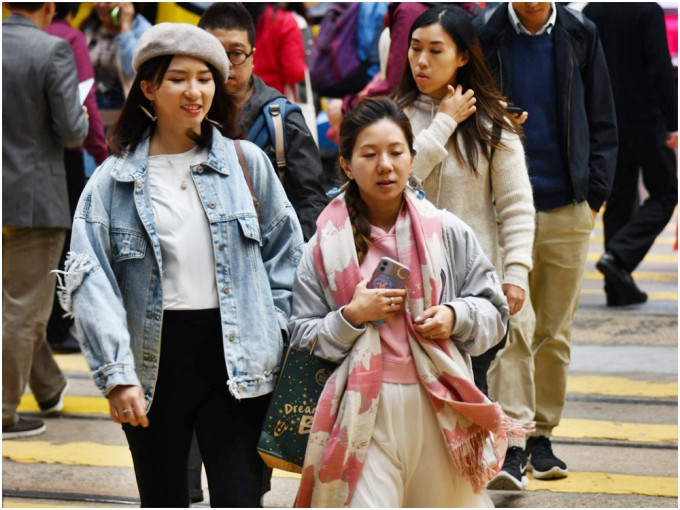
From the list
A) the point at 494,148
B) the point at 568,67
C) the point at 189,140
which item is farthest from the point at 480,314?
the point at 568,67

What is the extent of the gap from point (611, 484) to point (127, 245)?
9.80 feet

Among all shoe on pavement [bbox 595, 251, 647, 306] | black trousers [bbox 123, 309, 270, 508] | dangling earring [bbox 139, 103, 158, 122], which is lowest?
shoe on pavement [bbox 595, 251, 647, 306]

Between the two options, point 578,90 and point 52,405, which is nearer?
point 578,90

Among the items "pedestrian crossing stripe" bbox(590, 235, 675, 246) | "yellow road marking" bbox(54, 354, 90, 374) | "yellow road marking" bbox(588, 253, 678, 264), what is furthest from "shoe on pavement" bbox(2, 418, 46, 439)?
"pedestrian crossing stripe" bbox(590, 235, 675, 246)

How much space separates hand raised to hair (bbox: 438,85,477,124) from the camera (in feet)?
16.2

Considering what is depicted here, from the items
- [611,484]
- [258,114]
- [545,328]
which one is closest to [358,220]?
[258,114]

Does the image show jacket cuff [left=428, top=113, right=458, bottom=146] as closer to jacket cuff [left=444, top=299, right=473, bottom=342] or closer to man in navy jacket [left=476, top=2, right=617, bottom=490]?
man in navy jacket [left=476, top=2, right=617, bottom=490]

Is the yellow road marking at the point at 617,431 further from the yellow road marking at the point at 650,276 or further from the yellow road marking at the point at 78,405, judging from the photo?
the yellow road marking at the point at 650,276

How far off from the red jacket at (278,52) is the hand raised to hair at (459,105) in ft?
11.4

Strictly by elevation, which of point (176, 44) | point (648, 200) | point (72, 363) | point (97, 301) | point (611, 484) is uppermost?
point (176, 44)

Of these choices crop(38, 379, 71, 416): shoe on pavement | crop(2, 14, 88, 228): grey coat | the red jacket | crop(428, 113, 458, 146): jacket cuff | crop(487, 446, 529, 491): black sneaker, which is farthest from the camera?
the red jacket

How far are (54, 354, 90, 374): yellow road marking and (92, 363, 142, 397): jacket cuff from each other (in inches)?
188

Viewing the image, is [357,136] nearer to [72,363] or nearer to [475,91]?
[475,91]

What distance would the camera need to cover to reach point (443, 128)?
16.1 ft
